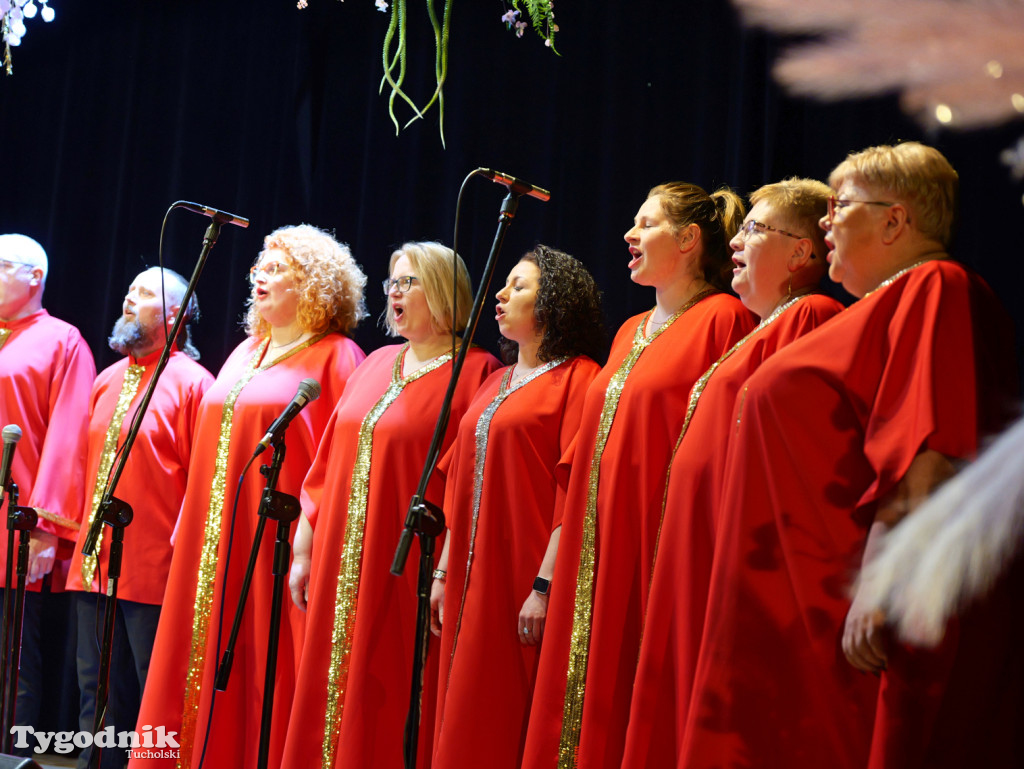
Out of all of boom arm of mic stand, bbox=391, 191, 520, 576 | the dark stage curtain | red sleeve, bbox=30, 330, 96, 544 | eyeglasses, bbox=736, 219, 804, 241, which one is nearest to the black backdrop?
the dark stage curtain

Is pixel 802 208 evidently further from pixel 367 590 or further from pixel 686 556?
pixel 367 590

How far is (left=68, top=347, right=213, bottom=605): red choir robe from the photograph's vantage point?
413cm

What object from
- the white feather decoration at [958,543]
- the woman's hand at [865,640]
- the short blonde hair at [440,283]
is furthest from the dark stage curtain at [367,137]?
the white feather decoration at [958,543]

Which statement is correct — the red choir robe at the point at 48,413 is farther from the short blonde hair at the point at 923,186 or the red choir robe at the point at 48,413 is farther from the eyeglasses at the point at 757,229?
the short blonde hair at the point at 923,186

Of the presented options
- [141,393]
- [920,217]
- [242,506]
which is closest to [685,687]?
[920,217]

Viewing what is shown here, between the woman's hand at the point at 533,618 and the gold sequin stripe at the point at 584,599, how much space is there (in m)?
0.19

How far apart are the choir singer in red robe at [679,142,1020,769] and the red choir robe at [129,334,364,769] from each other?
204 cm

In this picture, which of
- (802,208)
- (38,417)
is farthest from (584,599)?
(38,417)

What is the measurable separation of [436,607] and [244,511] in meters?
0.90

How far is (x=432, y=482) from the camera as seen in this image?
3.47 meters

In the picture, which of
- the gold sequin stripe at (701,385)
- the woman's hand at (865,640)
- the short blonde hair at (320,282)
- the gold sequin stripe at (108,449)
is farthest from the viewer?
the gold sequin stripe at (108,449)

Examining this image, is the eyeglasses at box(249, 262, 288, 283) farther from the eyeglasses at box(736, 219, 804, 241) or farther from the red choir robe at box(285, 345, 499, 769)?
the eyeglasses at box(736, 219, 804, 241)

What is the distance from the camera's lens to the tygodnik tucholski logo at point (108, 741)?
3.62 meters

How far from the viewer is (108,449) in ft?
14.2
